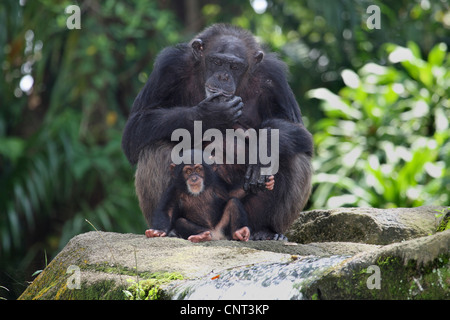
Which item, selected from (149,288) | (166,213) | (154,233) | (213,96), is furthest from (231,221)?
(149,288)

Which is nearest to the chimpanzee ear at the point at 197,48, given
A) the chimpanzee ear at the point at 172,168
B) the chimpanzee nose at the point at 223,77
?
the chimpanzee nose at the point at 223,77

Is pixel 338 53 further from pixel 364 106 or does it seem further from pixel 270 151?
pixel 270 151

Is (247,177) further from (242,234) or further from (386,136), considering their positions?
(386,136)

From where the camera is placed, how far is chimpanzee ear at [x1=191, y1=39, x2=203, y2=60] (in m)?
6.24

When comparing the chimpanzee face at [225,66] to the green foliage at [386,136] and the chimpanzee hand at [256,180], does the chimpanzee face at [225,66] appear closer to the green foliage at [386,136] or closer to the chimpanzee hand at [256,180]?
the chimpanzee hand at [256,180]

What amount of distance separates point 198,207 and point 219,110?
89 cm

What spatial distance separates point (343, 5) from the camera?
12570 mm

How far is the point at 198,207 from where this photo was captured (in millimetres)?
5785

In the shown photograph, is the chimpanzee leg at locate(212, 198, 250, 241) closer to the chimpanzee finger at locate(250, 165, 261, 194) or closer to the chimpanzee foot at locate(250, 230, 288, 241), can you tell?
the chimpanzee finger at locate(250, 165, 261, 194)

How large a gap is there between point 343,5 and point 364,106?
2209 mm

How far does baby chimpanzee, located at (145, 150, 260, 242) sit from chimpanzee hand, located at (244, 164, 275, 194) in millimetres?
41

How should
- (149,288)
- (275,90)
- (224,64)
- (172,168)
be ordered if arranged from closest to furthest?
(149,288) → (172,168) → (224,64) → (275,90)

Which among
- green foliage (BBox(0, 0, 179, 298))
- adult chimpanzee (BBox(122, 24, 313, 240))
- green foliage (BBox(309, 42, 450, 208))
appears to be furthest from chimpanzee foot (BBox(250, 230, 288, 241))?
green foliage (BBox(0, 0, 179, 298))

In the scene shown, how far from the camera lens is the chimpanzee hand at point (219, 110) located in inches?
229
